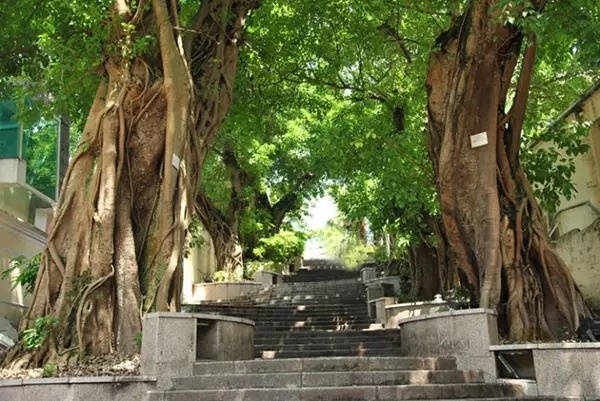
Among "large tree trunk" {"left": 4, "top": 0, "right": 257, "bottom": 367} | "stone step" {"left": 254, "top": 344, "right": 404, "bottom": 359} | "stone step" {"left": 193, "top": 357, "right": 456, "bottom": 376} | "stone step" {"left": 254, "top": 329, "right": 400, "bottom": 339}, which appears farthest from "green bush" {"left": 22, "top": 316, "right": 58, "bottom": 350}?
"stone step" {"left": 254, "top": 329, "right": 400, "bottom": 339}

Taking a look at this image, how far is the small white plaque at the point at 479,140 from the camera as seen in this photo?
7.08m

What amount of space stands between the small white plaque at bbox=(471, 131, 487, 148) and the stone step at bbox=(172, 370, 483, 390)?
2.73 meters

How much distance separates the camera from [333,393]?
5.40 metres

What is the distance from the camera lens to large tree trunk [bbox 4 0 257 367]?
21.3 ft

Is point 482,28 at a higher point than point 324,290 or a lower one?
higher

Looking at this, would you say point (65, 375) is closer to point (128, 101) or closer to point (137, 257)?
point (137, 257)

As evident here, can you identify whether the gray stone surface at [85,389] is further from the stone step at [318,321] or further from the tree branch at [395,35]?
the tree branch at [395,35]

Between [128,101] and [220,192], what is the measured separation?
1149cm

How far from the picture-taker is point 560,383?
5.56 metres

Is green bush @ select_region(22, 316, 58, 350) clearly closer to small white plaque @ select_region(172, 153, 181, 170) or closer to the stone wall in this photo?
small white plaque @ select_region(172, 153, 181, 170)

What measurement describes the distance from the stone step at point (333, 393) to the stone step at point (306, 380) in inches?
8.3

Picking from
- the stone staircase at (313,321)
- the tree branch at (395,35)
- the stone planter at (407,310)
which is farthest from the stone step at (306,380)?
the tree branch at (395,35)

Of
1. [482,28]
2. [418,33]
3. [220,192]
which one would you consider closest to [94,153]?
[482,28]

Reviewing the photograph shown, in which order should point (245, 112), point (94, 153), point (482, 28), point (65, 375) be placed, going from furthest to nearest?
point (245, 112) < point (94, 153) < point (482, 28) < point (65, 375)
